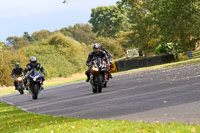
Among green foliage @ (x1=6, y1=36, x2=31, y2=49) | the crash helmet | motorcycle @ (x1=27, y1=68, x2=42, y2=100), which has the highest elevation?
green foliage @ (x1=6, y1=36, x2=31, y2=49)

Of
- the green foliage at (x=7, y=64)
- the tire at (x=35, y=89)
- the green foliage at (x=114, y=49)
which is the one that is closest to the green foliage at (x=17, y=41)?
the green foliage at (x=114, y=49)

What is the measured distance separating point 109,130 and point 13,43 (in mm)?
149765

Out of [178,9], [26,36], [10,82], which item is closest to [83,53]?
[10,82]

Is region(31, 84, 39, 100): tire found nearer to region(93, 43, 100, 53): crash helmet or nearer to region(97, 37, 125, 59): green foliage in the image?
region(93, 43, 100, 53): crash helmet

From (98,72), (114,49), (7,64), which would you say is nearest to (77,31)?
(114,49)

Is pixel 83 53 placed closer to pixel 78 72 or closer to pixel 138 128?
pixel 78 72

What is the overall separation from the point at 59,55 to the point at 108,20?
60.3m

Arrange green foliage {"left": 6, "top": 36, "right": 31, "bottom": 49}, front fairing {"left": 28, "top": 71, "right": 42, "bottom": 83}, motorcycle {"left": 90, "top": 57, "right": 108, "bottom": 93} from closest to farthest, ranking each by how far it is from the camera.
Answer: motorcycle {"left": 90, "top": 57, "right": 108, "bottom": 93}
front fairing {"left": 28, "top": 71, "right": 42, "bottom": 83}
green foliage {"left": 6, "top": 36, "right": 31, "bottom": 49}

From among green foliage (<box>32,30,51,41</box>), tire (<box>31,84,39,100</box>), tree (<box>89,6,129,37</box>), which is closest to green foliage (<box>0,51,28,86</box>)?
tire (<box>31,84,39,100</box>)

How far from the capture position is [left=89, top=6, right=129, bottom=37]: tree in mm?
126250

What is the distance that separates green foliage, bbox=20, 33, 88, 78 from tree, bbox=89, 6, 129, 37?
147 feet

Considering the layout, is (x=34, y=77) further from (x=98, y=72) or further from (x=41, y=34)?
(x=41, y=34)

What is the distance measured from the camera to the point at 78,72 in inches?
2857

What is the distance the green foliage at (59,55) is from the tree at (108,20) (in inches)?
1767
